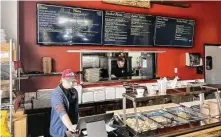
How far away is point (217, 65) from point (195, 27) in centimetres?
139

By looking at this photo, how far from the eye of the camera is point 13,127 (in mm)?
2646

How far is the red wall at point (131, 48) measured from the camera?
143 inches

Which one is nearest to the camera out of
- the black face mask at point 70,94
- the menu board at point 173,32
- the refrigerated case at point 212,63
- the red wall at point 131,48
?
the black face mask at point 70,94

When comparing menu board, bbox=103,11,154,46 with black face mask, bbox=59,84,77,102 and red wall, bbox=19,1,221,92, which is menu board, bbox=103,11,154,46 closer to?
red wall, bbox=19,1,221,92

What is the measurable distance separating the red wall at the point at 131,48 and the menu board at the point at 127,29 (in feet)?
0.56

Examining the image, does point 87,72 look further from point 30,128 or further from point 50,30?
point 30,128

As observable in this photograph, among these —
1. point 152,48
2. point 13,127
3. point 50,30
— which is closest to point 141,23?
point 152,48

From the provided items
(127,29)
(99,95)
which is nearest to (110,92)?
(99,95)

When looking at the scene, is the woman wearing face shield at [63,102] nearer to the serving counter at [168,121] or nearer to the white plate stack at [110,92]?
the serving counter at [168,121]

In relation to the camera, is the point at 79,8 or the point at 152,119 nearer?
the point at 152,119

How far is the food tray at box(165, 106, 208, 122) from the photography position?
274cm

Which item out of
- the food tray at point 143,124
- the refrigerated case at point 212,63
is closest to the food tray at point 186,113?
the food tray at point 143,124

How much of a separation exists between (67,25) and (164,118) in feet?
7.88

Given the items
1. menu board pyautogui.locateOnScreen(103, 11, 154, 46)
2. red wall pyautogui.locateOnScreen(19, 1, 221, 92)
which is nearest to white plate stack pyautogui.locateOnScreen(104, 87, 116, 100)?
red wall pyautogui.locateOnScreen(19, 1, 221, 92)
